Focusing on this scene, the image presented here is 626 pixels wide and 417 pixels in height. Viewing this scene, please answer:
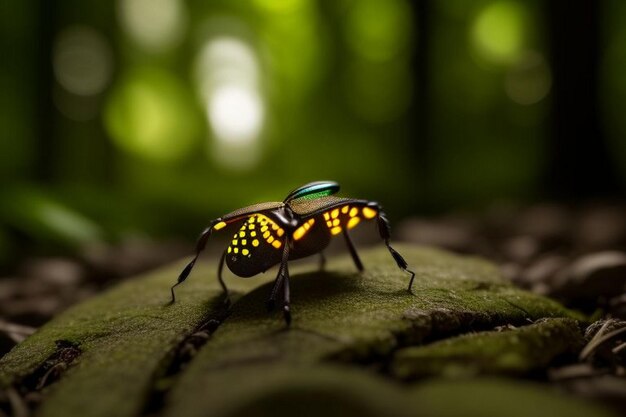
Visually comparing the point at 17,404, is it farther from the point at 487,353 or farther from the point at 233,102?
the point at 233,102

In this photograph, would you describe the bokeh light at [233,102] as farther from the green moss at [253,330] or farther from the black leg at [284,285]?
the black leg at [284,285]

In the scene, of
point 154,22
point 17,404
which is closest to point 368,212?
point 17,404

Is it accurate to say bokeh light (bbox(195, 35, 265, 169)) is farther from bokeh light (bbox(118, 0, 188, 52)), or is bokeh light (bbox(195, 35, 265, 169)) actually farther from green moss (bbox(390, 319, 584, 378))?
green moss (bbox(390, 319, 584, 378))

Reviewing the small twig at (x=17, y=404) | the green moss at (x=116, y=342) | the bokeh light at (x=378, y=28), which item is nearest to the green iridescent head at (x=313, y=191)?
the green moss at (x=116, y=342)

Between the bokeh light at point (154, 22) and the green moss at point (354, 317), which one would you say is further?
the bokeh light at point (154, 22)

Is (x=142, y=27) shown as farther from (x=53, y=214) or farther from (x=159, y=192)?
(x=53, y=214)
